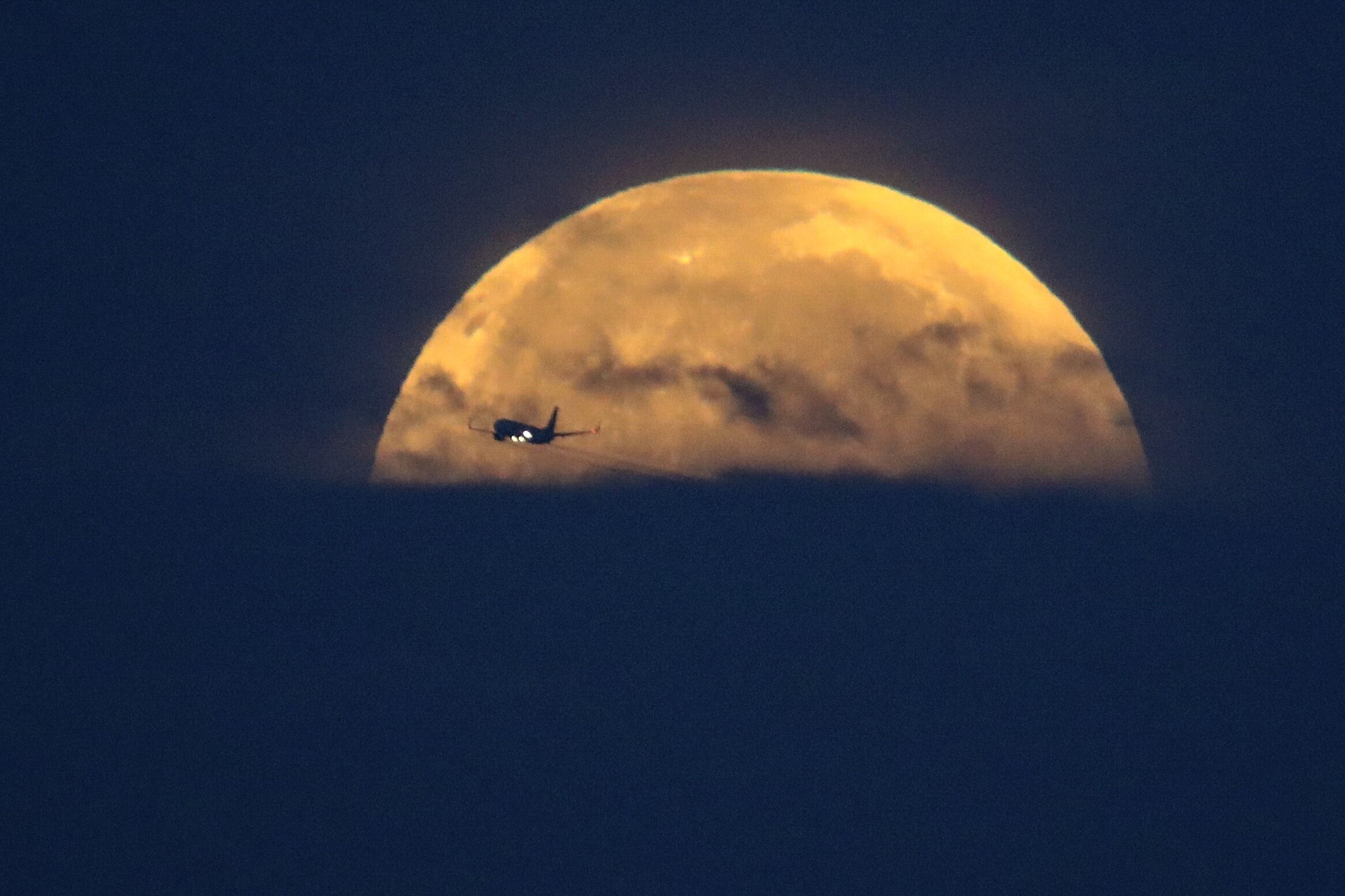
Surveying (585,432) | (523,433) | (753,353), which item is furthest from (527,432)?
(753,353)

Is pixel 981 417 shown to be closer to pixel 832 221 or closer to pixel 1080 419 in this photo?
pixel 1080 419

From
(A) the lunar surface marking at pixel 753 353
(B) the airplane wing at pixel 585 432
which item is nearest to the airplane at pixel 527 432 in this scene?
(B) the airplane wing at pixel 585 432

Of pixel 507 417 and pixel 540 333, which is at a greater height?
pixel 540 333

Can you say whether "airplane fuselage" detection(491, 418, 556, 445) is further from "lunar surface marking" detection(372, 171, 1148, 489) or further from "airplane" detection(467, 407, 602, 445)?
"lunar surface marking" detection(372, 171, 1148, 489)

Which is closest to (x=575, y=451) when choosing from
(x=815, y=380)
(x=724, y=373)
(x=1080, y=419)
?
(x=724, y=373)

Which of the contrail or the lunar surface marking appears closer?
the lunar surface marking

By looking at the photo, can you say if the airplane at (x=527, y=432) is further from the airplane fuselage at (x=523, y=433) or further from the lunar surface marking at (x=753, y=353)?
the lunar surface marking at (x=753, y=353)

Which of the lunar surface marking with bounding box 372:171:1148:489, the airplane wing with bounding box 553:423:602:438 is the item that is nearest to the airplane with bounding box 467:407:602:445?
the airplane wing with bounding box 553:423:602:438
